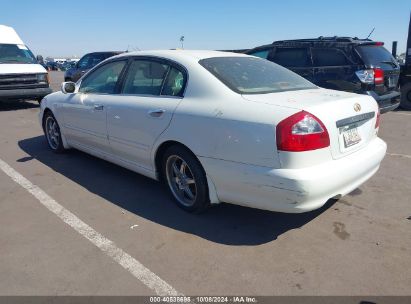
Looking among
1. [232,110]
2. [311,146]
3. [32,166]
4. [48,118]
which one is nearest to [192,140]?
[232,110]

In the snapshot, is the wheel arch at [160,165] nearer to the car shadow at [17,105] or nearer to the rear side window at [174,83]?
the rear side window at [174,83]

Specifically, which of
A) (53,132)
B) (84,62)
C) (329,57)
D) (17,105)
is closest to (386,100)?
(329,57)

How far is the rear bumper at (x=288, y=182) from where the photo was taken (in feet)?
9.75

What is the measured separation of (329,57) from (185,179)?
5.01 metres

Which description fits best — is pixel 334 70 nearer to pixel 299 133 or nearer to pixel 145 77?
pixel 145 77

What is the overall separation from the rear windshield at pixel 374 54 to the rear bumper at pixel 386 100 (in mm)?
635

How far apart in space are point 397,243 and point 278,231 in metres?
1.00

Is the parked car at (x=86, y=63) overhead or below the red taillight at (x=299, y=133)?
overhead

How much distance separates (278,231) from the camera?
3.50m

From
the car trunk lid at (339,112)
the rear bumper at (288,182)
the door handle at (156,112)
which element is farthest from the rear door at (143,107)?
the car trunk lid at (339,112)

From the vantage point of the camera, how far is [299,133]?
2.94m

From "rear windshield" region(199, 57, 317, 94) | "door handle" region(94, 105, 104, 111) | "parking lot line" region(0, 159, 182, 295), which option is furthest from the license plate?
"door handle" region(94, 105, 104, 111)

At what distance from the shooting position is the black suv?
708cm

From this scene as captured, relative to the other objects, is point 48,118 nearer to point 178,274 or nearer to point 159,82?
point 159,82
